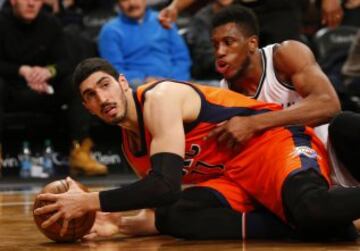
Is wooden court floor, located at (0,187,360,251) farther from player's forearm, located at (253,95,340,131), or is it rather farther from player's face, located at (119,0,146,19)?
player's face, located at (119,0,146,19)

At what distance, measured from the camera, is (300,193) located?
140 inches

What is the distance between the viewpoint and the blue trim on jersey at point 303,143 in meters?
3.72

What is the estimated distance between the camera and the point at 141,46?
8.04 meters

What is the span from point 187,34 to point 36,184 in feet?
7.68

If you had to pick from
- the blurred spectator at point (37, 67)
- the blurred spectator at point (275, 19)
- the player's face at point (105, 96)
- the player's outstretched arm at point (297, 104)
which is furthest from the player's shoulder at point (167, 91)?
the blurred spectator at point (37, 67)

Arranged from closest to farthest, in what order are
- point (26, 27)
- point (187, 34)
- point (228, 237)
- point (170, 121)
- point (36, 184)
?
point (170, 121)
point (228, 237)
point (36, 184)
point (26, 27)
point (187, 34)

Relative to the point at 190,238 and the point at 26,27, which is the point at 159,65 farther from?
the point at 190,238

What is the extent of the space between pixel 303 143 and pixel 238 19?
2.47ft

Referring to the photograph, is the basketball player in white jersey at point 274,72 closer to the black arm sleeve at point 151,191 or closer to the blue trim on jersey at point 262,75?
the blue trim on jersey at point 262,75

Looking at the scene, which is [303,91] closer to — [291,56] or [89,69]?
[291,56]

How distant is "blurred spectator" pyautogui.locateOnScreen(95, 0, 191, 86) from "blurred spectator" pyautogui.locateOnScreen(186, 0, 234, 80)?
5.8 inches

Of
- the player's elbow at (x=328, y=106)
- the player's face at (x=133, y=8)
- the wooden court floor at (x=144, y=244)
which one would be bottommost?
the wooden court floor at (x=144, y=244)

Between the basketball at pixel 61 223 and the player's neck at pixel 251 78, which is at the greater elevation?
the player's neck at pixel 251 78

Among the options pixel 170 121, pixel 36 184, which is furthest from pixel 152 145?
pixel 36 184
